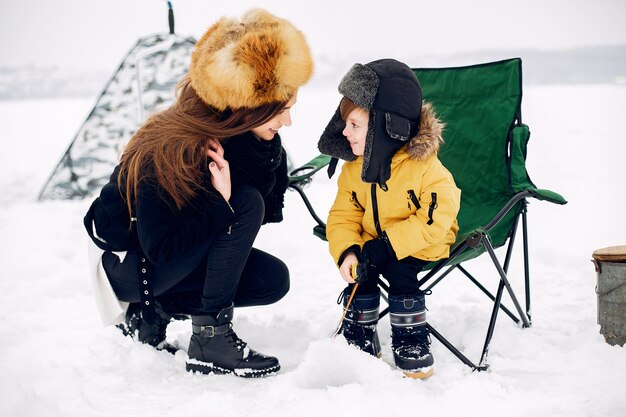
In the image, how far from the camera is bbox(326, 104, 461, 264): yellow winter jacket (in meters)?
1.95

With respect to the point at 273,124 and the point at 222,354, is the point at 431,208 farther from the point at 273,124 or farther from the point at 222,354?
the point at 222,354

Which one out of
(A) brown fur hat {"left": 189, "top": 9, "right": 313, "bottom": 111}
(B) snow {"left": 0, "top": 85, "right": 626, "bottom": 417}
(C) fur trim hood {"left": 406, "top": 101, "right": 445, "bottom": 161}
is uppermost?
(A) brown fur hat {"left": 189, "top": 9, "right": 313, "bottom": 111}

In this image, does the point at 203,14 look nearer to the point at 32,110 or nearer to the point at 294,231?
the point at 32,110

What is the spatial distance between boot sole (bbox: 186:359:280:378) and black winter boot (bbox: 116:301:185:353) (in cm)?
17

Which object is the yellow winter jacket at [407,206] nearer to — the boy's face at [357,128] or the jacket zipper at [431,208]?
the jacket zipper at [431,208]

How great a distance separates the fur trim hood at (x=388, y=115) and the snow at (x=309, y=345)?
559mm

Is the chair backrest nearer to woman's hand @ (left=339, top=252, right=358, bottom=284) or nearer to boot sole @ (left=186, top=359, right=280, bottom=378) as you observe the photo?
woman's hand @ (left=339, top=252, right=358, bottom=284)

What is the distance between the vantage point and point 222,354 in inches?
80.7

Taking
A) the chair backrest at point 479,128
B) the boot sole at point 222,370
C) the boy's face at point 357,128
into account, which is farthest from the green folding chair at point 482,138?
the boot sole at point 222,370

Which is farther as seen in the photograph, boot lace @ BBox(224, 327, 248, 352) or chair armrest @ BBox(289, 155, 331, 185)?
chair armrest @ BBox(289, 155, 331, 185)

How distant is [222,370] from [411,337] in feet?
1.96

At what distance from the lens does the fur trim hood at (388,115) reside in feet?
6.36

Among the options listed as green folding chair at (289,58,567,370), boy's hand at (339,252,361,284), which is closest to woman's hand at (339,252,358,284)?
boy's hand at (339,252,361,284)

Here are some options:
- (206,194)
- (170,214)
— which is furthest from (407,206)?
(170,214)
